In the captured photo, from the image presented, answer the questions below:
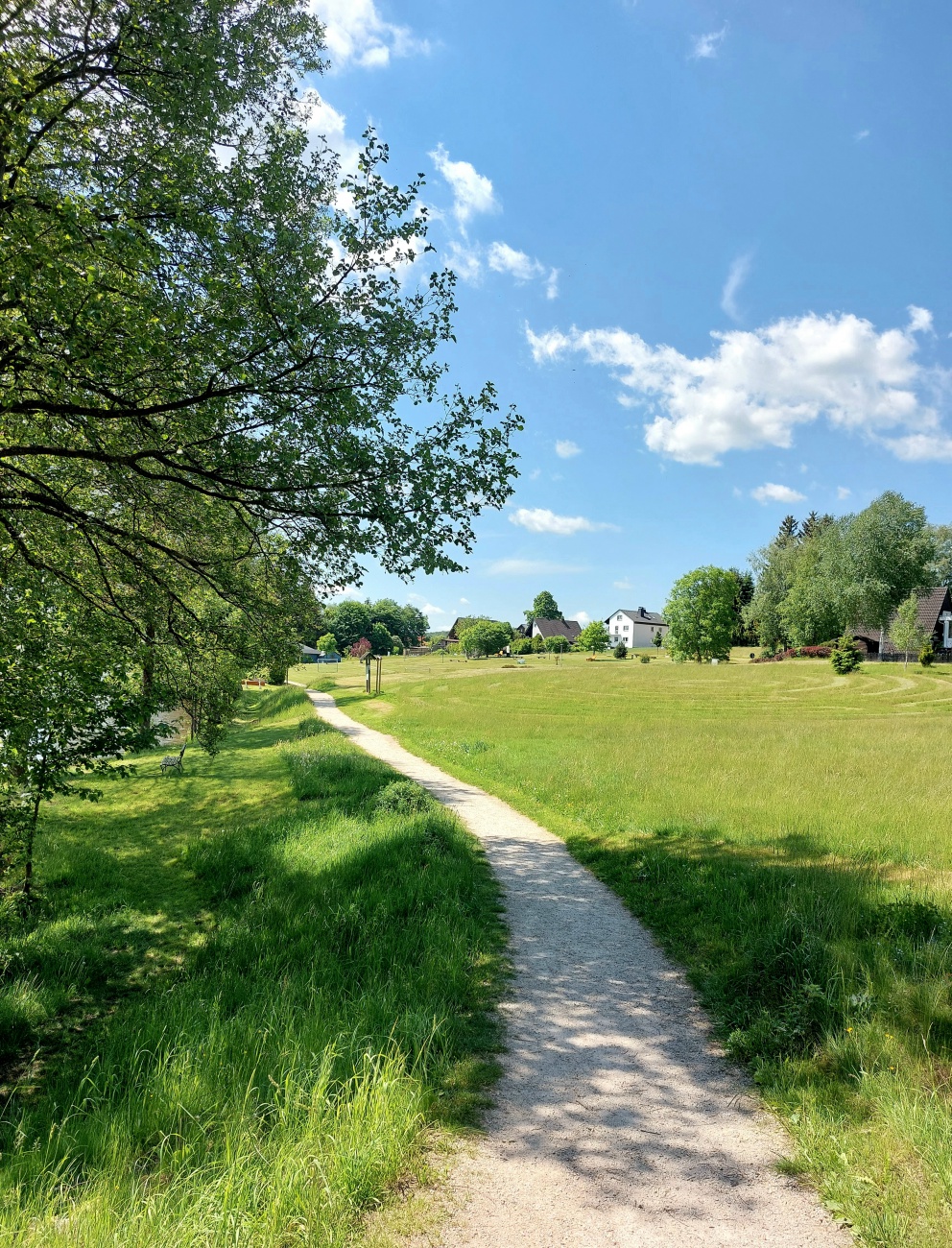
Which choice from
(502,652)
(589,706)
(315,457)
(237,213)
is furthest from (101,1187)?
(502,652)

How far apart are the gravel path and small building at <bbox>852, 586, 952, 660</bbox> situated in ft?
215

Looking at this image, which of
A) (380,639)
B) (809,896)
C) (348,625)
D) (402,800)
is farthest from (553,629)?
(809,896)

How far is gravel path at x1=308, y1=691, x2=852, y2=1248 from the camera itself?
3.13m

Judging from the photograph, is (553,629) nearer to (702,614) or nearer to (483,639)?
(483,639)

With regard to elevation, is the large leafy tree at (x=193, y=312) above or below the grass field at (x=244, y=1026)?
above

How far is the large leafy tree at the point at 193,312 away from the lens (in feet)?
20.5

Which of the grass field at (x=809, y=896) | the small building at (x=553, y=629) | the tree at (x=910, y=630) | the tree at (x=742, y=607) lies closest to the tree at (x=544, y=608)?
the small building at (x=553, y=629)

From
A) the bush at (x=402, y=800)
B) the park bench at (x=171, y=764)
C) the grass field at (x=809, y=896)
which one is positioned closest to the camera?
the grass field at (x=809, y=896)

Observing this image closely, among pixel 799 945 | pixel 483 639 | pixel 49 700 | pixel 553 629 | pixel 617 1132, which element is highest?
pixel 553 629

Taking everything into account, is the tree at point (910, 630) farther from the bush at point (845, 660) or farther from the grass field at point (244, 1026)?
the grass field at point (244, 1026)

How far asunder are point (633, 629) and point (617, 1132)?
128408mm

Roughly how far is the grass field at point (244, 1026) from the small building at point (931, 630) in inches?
2575

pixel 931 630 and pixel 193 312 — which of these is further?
pixel 931 630

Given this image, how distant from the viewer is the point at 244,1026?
482 centimetres
